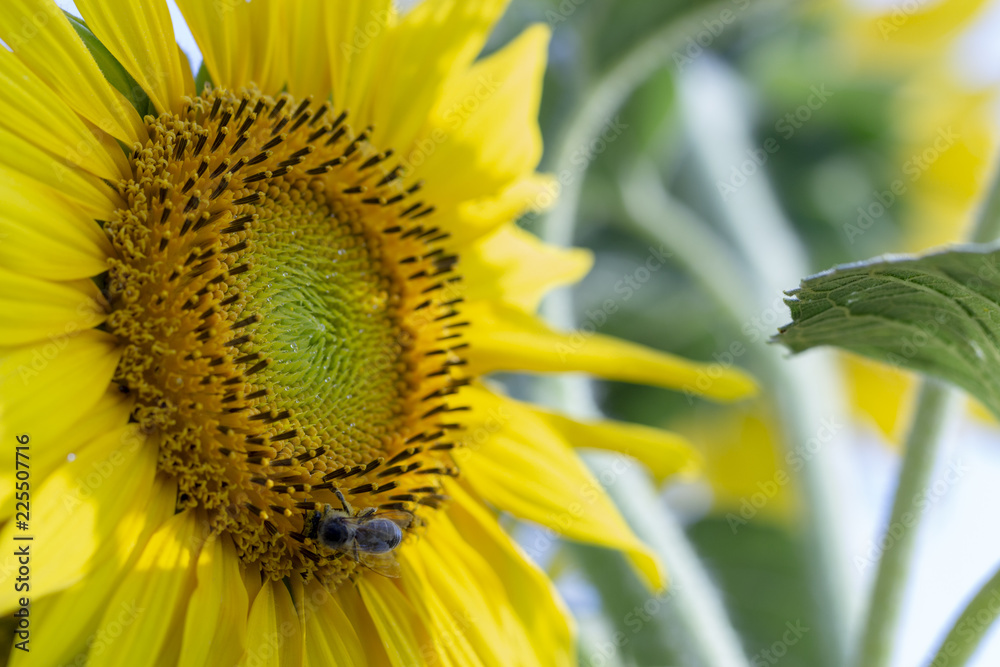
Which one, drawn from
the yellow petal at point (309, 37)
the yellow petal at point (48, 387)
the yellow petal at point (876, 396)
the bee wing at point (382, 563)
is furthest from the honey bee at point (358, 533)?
the yellow petal at point (876, 396)

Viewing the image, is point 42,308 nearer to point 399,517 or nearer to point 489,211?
point 399,517

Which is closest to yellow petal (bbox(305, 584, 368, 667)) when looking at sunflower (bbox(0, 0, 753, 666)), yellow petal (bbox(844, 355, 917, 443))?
sunflower (bbox(0, 0, 753, 666))

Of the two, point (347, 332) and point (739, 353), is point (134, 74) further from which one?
point (739, 353)

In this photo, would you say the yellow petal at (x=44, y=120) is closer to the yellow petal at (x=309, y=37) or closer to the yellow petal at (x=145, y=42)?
the yellow petal at (x=145, y=42)

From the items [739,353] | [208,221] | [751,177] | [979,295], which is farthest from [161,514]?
[751,177]

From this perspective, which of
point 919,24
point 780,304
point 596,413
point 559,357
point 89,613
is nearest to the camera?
point 89,613

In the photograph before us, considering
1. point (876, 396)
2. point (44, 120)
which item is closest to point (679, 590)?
point (44, 120)
